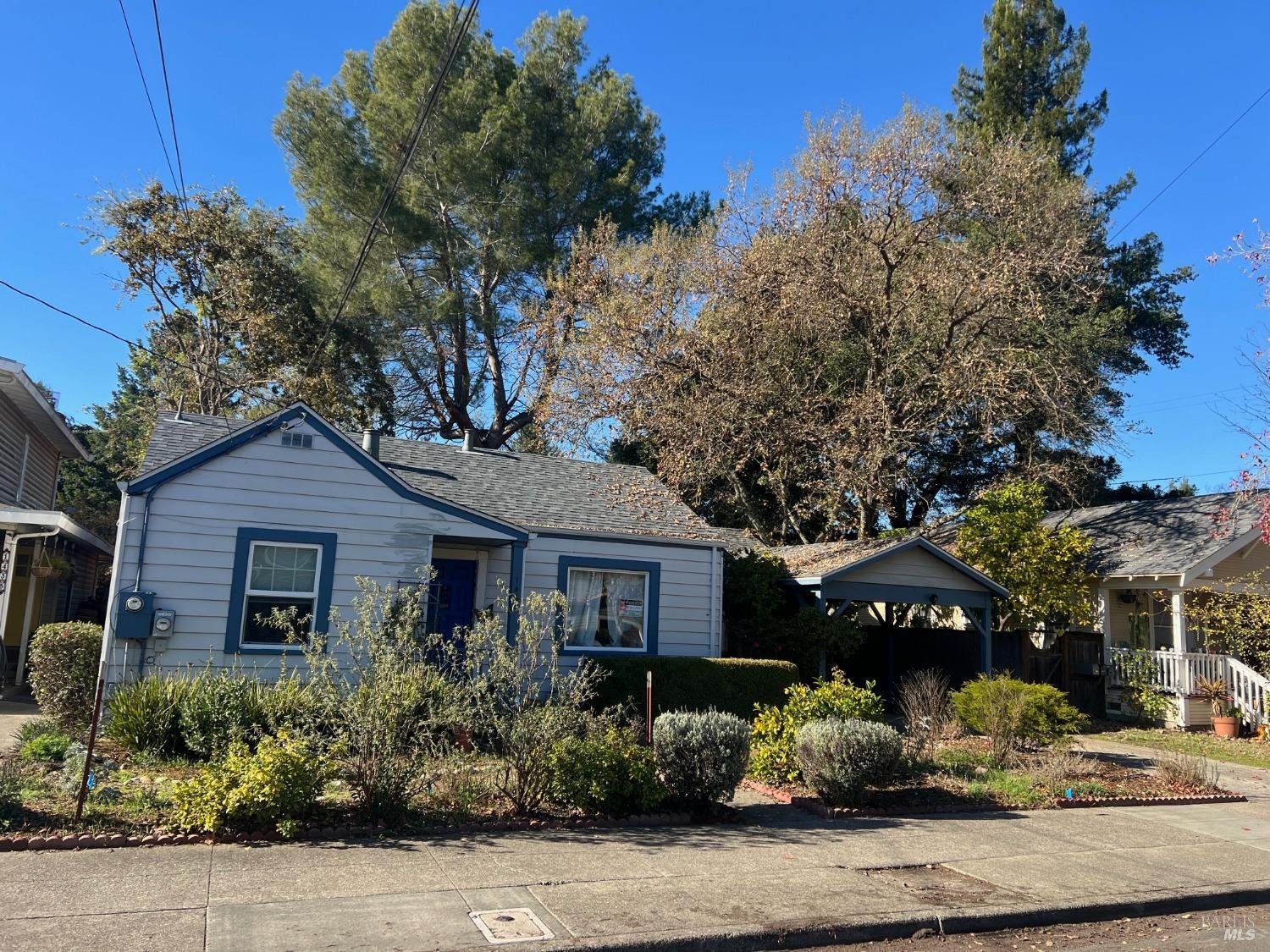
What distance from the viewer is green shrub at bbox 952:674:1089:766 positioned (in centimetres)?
1191

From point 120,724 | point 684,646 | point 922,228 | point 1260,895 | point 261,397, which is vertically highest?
point 922,228

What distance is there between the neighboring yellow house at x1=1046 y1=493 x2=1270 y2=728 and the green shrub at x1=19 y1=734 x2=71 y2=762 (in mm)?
18009

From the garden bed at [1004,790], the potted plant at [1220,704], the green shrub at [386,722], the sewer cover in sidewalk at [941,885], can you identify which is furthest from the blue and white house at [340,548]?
the potted plant at [1220,704]

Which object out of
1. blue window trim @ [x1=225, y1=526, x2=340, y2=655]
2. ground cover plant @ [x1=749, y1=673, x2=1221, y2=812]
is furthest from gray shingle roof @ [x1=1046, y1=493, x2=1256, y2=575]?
blue window trim @ [x1=225, y1=526, x2=340, y2=655]

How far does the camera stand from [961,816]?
949 centimetres

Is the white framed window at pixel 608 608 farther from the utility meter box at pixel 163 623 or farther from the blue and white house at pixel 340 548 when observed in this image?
the utility meter box at pixel 163 623

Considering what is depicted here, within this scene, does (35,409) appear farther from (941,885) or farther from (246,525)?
(941,885)

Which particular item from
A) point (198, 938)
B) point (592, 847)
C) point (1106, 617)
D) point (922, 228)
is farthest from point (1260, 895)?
point (922, 228)

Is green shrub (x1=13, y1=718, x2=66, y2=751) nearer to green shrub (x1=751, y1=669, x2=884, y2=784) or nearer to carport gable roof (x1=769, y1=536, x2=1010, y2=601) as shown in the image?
green shrub (x1=751, y1=669, x2=884, y2=784)

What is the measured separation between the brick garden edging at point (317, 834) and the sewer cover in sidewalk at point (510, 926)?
6.43 ft

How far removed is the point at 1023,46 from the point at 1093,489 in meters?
14.1

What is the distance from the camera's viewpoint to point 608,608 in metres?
14.8

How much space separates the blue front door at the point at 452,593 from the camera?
555 inches

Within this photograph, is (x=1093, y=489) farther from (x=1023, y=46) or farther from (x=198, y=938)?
(x=198, y=938)
